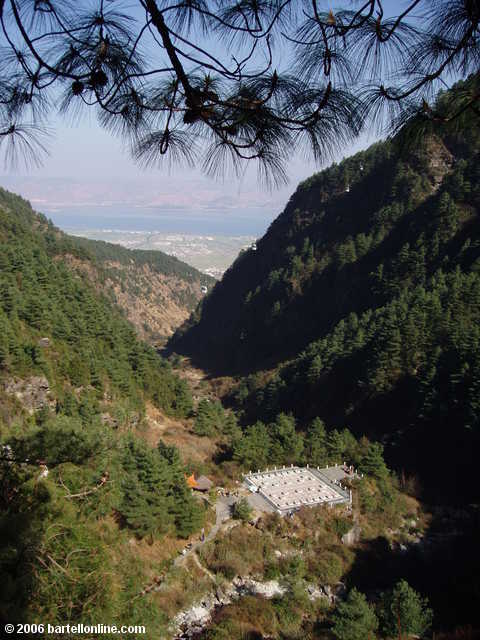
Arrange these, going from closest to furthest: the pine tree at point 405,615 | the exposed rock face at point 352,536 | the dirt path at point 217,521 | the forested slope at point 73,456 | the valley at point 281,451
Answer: the forested slope at point 73,456 → the valley at point 281,451 → the pine tree at point 405,615 → the dirt path at point 217,521 → the exposed rock face at point 352,536

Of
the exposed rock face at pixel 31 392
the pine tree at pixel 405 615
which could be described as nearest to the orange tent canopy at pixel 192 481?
the exposed rock face at pixel 31 392

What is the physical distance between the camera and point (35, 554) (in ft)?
12.9

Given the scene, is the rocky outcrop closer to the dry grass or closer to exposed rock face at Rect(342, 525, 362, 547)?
exposed rock face at Rect(342, 525, 362, 547)

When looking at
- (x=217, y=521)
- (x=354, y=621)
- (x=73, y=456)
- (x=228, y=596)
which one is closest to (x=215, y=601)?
(x=228, y=596)

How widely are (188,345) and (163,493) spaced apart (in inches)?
2416

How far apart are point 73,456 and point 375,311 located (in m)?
40.3

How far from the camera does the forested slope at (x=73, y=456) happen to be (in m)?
4.02

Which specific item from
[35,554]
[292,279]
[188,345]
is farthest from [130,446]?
[188,345]

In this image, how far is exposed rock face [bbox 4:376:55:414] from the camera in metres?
22.8

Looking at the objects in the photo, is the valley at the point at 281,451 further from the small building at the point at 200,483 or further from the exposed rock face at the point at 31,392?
the small building at the point at 200,483

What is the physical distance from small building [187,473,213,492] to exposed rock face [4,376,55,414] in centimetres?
857

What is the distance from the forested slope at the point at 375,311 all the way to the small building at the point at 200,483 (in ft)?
45.1

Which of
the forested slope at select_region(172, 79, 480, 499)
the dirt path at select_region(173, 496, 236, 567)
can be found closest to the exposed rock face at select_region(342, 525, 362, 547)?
the dirt path at select_region(173, 496, 236, 567)

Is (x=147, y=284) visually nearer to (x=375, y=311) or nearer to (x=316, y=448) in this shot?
(x=375, y=311)
